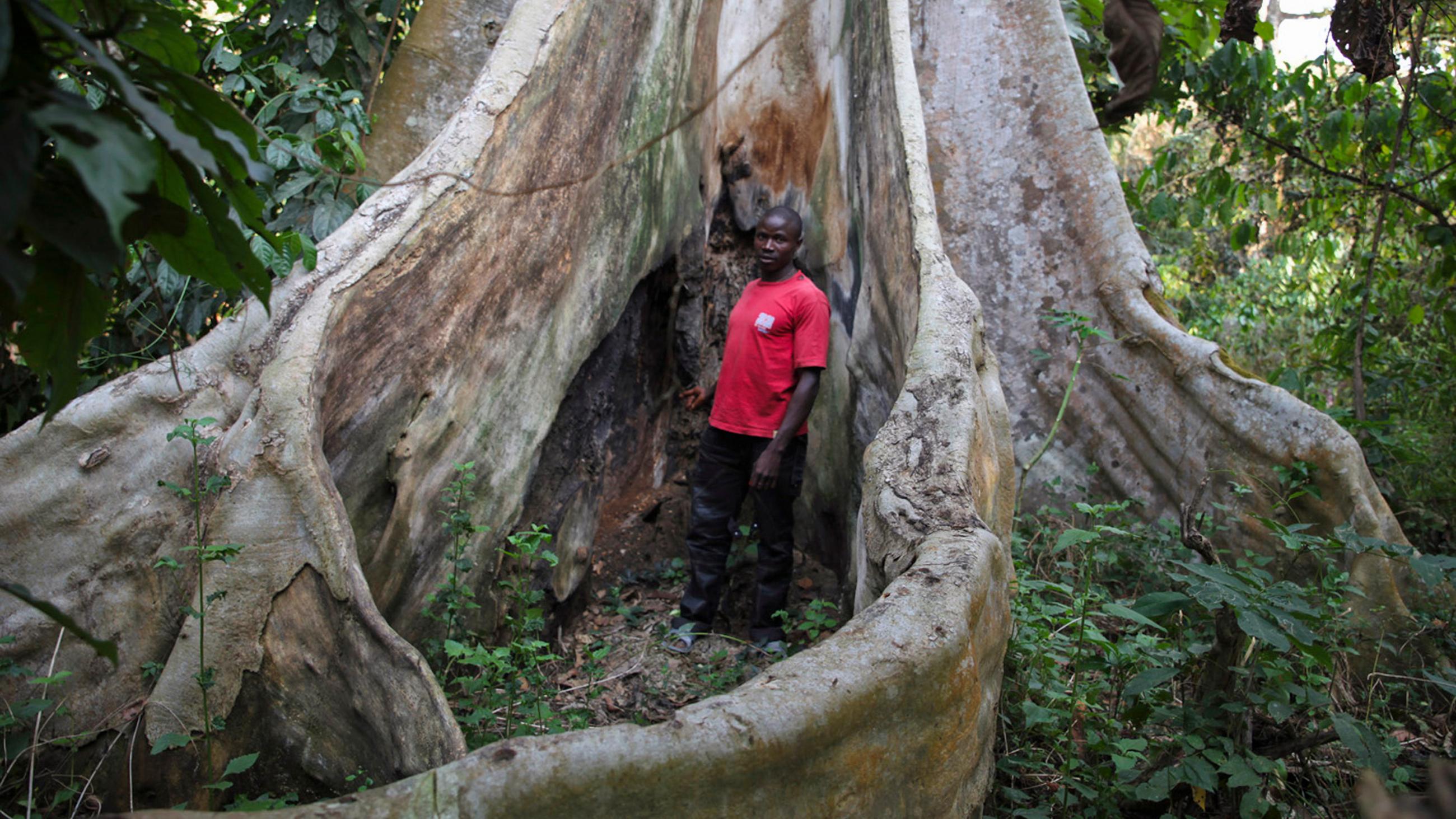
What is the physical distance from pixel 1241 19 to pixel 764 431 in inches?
157

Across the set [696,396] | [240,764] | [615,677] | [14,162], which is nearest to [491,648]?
[615,677]

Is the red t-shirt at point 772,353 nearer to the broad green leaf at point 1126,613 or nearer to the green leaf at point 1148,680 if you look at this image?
the broad green leaf at point 1126,613

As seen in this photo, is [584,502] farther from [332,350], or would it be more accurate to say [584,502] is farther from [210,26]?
[210,26]

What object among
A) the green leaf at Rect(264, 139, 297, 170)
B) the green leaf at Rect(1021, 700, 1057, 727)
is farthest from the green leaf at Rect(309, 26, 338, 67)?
the green leaf at Rect(1021, 700, 1057, 727)

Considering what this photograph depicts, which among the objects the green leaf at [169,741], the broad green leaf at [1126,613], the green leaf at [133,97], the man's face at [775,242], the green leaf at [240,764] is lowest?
the green leaf at [169,741]

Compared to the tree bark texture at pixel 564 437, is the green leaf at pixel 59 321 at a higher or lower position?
higher

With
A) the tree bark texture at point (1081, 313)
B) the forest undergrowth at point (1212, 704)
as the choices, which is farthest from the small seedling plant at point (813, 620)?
the tree bark texture at point (1081, 313)

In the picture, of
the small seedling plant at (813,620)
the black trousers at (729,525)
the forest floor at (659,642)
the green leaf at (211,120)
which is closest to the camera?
the green leaf at (211,120)

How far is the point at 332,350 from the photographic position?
8.75 ft

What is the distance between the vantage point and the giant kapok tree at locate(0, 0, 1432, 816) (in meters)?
1.70

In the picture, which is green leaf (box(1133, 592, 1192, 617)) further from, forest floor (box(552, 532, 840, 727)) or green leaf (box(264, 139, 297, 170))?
green leaf (box(264, 139, 297, 170))

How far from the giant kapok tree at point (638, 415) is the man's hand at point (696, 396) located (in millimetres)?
49

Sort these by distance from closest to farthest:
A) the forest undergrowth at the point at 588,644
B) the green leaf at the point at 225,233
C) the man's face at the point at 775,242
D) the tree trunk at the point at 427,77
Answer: the green leaf at the point at 225,233 < the forest undergrowth at the point at 588,644 < the man's face at the point at 775,242 < the tree trunk at the point at 427,77

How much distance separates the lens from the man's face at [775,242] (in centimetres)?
366
